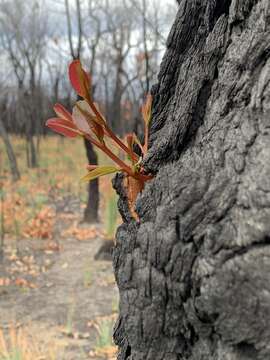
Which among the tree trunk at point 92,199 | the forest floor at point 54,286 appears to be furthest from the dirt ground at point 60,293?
the tree trunk at point 92,199

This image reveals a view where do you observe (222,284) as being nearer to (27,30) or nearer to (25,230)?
(25,230)

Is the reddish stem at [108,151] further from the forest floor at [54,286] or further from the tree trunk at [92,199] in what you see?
the tree trunk at [92,199]

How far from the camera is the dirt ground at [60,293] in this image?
4.42 metres

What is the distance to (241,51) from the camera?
0.80 metres

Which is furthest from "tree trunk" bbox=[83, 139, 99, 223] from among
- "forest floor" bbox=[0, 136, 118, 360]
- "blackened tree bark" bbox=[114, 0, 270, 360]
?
"blackened tree bark" bbox=[114, 0, 270, 360]

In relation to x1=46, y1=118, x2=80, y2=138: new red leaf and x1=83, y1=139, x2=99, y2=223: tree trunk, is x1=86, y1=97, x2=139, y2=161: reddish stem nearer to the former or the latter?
x1=46, y1=118, x2=80, y2=138: new red leaf

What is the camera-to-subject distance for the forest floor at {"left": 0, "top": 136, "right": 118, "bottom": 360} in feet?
13.2

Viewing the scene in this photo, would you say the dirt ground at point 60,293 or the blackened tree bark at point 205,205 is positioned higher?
the blackened tree bark at point 205,205

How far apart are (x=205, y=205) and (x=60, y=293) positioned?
526cm

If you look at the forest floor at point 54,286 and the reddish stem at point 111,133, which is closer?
the reddish stem at point 111,133

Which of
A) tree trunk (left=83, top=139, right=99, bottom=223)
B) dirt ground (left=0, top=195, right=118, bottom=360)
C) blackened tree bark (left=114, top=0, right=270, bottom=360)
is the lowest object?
dirt ground (left=0, top=195, right=118, bottom=360)

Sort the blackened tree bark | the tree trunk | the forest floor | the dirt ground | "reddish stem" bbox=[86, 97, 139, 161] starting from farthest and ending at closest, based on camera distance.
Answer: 1. the tree trunk
2. the dirt ground
3. the forest floor
4. "reddish stem" bbox=[86, 97, 139, 161]
5. the blackened tree bark

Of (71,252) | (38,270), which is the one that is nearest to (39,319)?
(38,270)

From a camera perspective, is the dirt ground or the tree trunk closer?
the dirt ground
